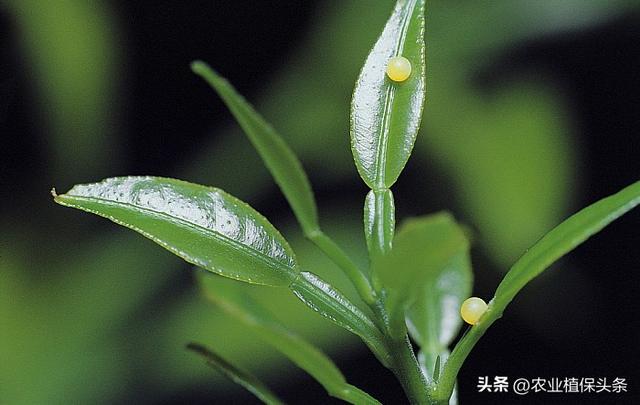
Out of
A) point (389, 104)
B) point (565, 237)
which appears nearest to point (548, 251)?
point (565, 237)

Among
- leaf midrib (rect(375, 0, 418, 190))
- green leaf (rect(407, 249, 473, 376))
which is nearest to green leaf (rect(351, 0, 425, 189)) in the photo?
leaf midrib (rect(375, 0, 418, 190))

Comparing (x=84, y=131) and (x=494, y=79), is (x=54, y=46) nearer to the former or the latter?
(x=84, y=131)

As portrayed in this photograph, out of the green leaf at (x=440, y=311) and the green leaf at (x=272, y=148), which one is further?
the green leaf at (x=440, y=311)

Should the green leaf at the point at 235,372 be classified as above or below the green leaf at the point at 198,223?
below

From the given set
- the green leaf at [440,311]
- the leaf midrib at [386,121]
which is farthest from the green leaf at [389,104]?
the green leaf at [440,311]

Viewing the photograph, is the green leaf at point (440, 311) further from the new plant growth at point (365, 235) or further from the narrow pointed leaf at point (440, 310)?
the new plant growth at point (365, 235)

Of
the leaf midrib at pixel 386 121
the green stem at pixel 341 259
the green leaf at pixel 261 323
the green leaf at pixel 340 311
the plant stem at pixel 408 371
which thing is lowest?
the green leaf at pixel 261 323
